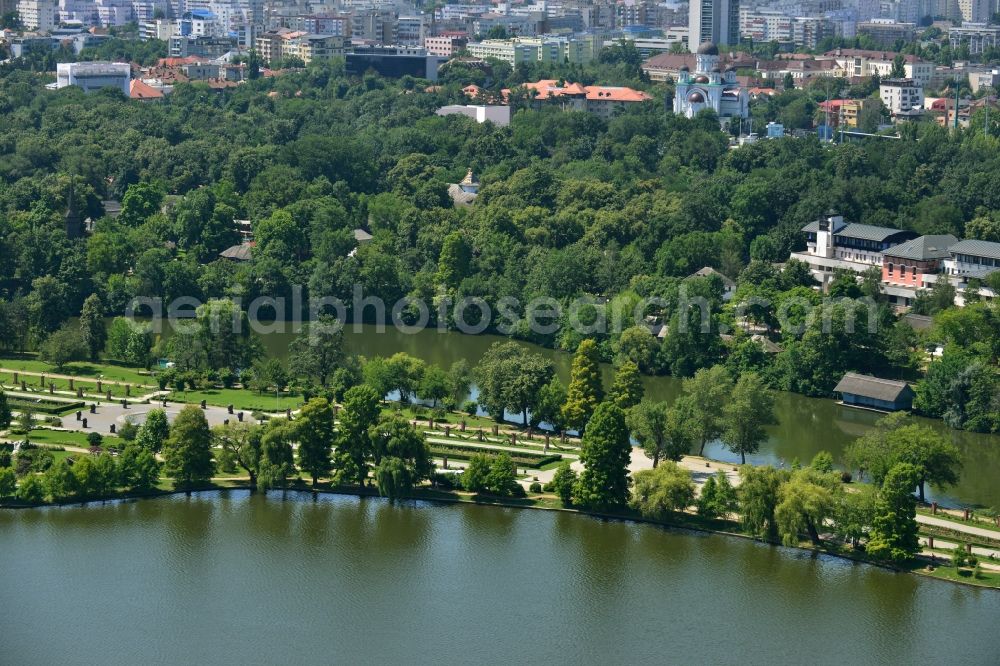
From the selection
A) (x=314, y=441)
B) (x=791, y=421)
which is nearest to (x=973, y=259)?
(x=791, y=421)

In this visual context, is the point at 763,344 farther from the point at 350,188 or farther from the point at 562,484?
the point at 350,188

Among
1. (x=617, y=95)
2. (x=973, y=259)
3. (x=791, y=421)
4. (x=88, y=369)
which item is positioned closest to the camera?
(x=791, y=421)

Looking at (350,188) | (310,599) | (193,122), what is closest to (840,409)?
(310,599)

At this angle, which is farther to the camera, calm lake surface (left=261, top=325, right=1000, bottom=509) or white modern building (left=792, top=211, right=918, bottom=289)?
white modern building (left=792, top=211, right=918, bottom=289)

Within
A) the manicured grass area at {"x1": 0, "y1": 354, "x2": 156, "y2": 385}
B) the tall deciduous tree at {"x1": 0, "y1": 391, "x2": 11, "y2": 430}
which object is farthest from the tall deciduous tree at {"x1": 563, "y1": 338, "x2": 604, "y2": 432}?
the tall deciduous tree at {"x1": 0, "y1": 391, "x2": 11, "y2": 430}

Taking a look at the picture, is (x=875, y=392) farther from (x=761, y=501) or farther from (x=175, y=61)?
(x=175, y=61)

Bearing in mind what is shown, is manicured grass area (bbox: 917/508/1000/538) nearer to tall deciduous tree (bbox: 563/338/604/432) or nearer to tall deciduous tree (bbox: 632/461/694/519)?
tall deciduous tree (bbox: 632/461/694/519)
